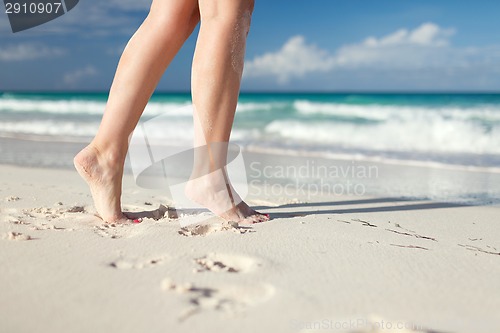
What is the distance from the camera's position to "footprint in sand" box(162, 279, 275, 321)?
0.99 metres

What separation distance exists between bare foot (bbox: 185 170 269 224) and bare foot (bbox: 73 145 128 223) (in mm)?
288

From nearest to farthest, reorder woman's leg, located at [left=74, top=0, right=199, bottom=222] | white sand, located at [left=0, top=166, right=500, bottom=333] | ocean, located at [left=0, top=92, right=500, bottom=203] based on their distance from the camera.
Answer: white sand, located at [left=0, top=166, right=500, bottom=333], woman's leg, located at [left=74, top=0, right=199, bottom=222], ocean, located at [left=0, top=92, right=500, bottom=203]

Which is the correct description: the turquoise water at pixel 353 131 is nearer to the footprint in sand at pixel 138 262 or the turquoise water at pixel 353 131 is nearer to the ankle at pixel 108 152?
the ankle at pixel 108 152

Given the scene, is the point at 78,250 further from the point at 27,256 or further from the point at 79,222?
the point at 79,222

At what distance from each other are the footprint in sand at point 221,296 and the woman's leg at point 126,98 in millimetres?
706

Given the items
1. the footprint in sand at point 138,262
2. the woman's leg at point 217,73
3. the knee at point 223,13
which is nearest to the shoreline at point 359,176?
the woman's leg at point 217,73

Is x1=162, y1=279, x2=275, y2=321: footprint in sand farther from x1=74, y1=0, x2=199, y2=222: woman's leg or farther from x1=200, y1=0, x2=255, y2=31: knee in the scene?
x1=200, y1=0, x2=255, y2=31: knee

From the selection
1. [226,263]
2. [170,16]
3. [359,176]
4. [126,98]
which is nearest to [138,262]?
[226,263]

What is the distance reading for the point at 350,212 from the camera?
221 cm

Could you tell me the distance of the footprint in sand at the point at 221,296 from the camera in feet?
3.26

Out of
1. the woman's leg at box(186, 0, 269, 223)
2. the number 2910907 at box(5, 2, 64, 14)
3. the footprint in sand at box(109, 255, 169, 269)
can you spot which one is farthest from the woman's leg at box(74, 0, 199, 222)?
the number 2910907 at box(5, 2, 64, 14)

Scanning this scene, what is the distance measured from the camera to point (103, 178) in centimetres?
171

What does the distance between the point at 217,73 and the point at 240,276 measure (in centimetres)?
78

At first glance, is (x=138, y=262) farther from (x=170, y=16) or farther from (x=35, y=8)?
(x=35, y=8)
